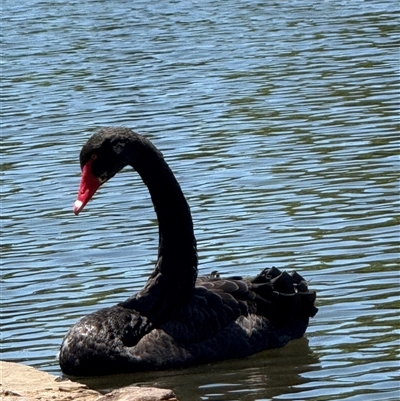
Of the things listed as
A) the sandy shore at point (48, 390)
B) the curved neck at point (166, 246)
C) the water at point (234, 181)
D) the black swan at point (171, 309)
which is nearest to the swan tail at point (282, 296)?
the black swan at point (171, 309)

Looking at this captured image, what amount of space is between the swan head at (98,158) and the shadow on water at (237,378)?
3.53ft

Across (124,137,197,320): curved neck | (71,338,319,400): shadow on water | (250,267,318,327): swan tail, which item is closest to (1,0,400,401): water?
(71,338,319,400): shadow on water

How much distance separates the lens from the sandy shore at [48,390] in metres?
5.99

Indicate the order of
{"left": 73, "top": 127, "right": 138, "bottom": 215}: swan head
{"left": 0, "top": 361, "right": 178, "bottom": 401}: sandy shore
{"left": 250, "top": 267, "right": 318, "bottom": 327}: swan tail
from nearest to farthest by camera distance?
1. {"left": 0, "top": 361, "right": 178, "bottom": 401}: sandy shore
2. {"left": 73, "top": 127, "right": 138, "bottom": 215}: swan head
3. {"left": 250, "top": 267, "right": 318, "bottom": 327}: swan tail

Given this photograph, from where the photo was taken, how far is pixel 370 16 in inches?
809

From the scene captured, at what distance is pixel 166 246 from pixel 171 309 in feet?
1.28

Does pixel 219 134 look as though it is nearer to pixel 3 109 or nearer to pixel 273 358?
pixel 3 109

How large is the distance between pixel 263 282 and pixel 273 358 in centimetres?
53

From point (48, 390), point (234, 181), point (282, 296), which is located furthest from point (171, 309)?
point (234, 181)

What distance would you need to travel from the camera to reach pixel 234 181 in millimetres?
11164

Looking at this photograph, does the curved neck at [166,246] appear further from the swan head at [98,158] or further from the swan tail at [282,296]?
the swan tail at [282,296]

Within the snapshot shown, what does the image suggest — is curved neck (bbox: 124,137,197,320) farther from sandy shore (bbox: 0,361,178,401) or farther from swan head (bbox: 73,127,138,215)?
sandy shore (bbox: 0,361,178,401)

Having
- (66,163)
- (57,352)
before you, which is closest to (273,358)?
(57,352)

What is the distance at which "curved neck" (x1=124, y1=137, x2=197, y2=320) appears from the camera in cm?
770
